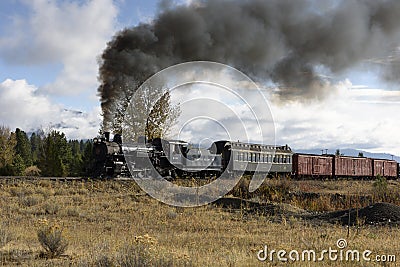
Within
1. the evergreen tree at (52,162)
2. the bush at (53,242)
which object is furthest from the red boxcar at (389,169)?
the bush at (53,242)

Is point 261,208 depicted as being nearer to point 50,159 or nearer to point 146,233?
point 146,233

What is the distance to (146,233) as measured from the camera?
1362cm

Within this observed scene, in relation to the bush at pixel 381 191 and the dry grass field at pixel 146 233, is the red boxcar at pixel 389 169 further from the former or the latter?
the dry grass field at pixel 146 233

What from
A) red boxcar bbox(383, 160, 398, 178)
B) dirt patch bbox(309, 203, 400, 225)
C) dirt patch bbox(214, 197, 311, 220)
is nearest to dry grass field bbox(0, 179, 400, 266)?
dirt patch bbox(214, 197, 311, 220)

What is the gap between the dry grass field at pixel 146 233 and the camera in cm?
893

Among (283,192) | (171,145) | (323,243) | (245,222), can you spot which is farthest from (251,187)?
(323,243)

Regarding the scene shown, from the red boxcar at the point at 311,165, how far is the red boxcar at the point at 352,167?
116 cm

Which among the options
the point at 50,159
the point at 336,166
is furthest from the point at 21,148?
the point at 336,166

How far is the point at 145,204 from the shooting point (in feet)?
70.0

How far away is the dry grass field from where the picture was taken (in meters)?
8.93

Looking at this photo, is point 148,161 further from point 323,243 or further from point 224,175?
point 323,243

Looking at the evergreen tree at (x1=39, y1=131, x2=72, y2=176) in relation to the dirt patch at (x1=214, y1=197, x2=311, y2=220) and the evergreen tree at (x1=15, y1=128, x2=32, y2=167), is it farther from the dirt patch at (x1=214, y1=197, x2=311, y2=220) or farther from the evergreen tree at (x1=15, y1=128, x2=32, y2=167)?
the dirt patch at (x1=214, y1=197, x2=311, y2=220)

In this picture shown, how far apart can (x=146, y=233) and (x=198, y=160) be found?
20.4 metres

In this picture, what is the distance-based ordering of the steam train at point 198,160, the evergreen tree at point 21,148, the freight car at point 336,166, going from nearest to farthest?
the steam train at point 198,160 → the freight car at point 336,166 → the evergreen tree at point 21,148
